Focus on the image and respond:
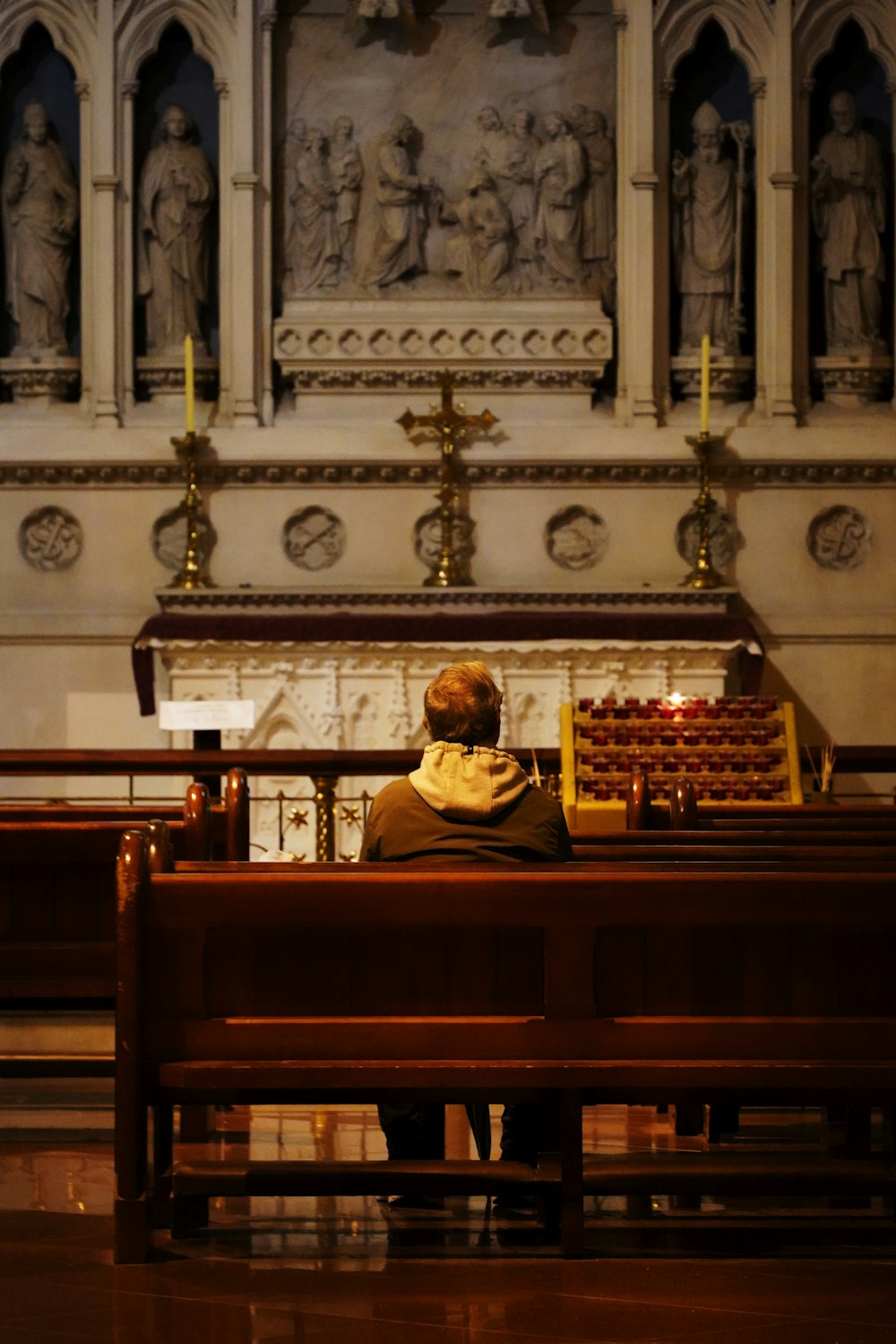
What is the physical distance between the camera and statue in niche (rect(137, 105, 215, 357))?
1100 centimetres

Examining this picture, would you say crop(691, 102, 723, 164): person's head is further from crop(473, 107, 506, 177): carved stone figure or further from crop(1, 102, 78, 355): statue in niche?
crop(1, 102, 78, 355): statue in niche

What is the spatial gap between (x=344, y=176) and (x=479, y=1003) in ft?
27.2

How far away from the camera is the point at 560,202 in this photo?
36.0 feet

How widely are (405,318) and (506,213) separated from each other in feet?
2.90

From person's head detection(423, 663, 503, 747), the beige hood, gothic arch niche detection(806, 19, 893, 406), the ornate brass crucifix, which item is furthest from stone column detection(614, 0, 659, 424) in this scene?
the beige hood

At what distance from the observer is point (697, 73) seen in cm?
1127

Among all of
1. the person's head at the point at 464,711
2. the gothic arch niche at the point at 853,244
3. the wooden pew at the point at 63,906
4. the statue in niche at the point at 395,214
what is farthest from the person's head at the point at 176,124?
the person's head at the point at 464,711

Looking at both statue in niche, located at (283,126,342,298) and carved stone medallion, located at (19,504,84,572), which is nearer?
carved stone medallion, located at (19,504,84,572)

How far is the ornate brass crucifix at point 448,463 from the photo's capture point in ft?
34.2

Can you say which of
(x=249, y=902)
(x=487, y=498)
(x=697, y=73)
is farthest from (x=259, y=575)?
(x=249, y=902)

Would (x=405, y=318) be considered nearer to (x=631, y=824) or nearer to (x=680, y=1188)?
(x=631, y=824)

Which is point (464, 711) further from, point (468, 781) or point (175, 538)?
point (175, 538)

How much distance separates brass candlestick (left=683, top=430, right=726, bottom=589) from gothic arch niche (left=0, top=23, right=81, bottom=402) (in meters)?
3.67

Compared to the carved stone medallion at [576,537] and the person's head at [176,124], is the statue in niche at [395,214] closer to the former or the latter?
the person's head at [176,124]
